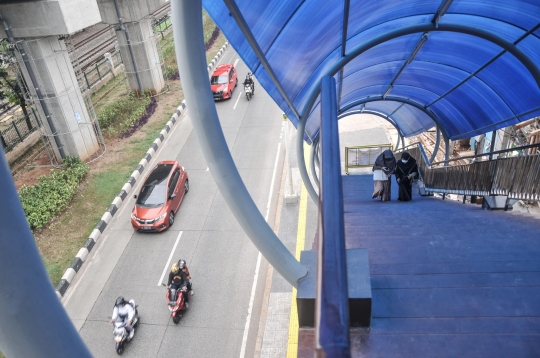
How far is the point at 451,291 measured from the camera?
12.1 feet

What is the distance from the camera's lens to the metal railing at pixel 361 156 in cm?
1591

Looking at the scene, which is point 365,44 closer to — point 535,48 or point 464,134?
point 535,48

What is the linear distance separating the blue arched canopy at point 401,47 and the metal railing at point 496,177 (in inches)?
53.0

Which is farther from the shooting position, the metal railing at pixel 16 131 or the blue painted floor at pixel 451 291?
the metal railing at pixel 16 131

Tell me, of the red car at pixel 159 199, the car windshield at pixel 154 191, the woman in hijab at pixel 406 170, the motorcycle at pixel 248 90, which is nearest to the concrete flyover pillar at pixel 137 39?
the motorcycle at pixel 248 90

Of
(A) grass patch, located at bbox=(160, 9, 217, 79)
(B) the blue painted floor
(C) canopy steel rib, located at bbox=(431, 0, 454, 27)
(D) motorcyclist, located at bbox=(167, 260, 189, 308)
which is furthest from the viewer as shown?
(A) grass patch, located at bbox=(160, 9, 217, 79)

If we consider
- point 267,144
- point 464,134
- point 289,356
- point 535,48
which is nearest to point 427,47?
point 535,48

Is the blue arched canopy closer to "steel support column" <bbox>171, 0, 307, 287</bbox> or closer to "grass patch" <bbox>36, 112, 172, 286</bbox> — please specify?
"steel support column" <bbox>171, 0, 307, 287</bbox>

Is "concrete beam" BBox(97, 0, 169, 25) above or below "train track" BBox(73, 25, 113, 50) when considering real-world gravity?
above

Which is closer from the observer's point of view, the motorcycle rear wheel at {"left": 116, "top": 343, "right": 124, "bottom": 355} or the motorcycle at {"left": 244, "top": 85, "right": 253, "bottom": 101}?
the motorcycle rear wheel at {"left": 116, "top": 343, "right": 124, "bottom": 355}

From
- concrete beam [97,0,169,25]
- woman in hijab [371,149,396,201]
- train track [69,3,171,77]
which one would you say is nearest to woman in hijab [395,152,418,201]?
woman in hijab [371,149,396,201]

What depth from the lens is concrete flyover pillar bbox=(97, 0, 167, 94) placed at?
18203 millimetres

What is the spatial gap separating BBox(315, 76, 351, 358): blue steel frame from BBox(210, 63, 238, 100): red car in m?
18.3

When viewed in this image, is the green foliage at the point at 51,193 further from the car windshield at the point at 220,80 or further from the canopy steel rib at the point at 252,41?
the canopy steel rib at the point at 252,41
